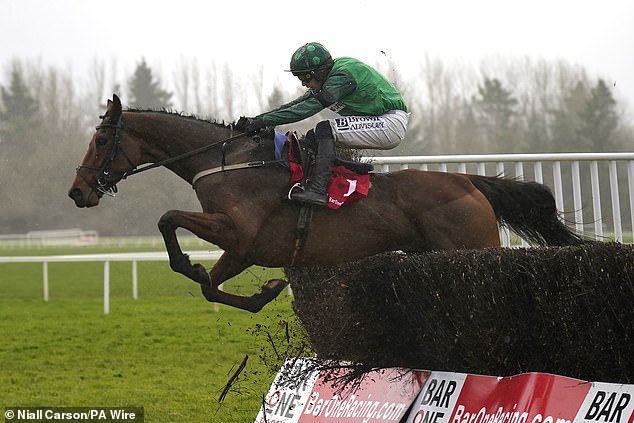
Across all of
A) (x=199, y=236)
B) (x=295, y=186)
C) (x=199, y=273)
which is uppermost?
(x=295, y=186)

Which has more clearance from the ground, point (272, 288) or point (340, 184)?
point (340, 184)

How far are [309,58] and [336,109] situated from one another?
1.33 ft

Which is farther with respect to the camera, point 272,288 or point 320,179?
point 272,288

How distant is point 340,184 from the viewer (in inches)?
212

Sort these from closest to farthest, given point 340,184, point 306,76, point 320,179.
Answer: point 320,179
point 340,184
point 306,76

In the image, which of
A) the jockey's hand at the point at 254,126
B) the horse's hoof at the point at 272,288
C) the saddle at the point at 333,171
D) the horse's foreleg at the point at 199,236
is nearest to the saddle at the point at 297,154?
the saddle at the point at 333,171

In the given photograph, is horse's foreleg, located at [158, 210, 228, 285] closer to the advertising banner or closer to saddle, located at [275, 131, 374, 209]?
Result: saddle, located at [275, 131, 374, 209]

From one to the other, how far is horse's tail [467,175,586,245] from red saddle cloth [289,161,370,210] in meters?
0.92

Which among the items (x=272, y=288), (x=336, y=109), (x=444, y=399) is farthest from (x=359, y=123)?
(x=444, y=399)

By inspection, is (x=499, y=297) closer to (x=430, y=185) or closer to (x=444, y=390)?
(x=444, y=390)

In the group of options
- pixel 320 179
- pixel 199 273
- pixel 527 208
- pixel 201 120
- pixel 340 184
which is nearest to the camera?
pixel 199 273

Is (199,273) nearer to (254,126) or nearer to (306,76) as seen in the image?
(254,126)

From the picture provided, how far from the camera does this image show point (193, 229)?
16.5 feet

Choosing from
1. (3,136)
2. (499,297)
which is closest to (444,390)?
(499,297)
